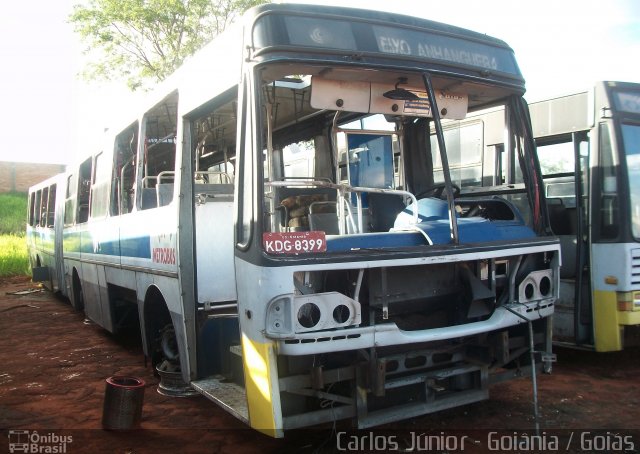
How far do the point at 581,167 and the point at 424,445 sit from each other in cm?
377

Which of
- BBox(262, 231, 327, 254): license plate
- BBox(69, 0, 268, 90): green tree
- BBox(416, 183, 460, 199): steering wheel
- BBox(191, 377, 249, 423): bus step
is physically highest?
BBox(69, 0, 268, 90): green tree

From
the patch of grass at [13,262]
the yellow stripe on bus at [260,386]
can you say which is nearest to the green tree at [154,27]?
the patch of grass at [13,262]

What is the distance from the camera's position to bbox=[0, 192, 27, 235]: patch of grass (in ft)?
96.3

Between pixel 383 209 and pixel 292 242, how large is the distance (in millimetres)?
1920

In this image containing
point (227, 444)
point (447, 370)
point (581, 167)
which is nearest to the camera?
point (447, 370)

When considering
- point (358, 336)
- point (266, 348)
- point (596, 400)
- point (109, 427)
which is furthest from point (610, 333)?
point (109, 427)

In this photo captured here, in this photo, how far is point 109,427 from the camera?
4746mm

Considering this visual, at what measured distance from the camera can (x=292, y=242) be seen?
344 centimetres

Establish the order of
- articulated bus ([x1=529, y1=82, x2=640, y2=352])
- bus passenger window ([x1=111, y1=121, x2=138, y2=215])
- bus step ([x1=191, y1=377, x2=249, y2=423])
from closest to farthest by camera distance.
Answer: bus step ([x1=191, y1=377, x2=249, y2=423]) < articulated bus ([x1=529, y1=82, x2=640, y2=352]) < bus passenger window ([x1=111, y1=121, x2=138, y2=215])

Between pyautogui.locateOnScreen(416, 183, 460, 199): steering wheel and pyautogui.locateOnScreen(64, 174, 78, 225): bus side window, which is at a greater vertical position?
pyautogui.locateOnScreen(64, 174, 78, 225): bus side window

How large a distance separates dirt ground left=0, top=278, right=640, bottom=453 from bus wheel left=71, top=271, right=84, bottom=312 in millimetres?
2137

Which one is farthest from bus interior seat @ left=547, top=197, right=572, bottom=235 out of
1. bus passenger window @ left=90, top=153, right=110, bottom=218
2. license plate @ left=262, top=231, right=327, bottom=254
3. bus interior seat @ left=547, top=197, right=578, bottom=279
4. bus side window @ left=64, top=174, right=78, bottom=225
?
bus side window @ left=64, top=174, right=78, bottom=225

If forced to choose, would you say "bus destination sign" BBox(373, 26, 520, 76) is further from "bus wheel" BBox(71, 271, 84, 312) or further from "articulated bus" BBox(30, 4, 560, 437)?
"bus wheel" BBox(71, 271, 84, 312)

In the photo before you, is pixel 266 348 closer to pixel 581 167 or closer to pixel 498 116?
pixel 581 167
